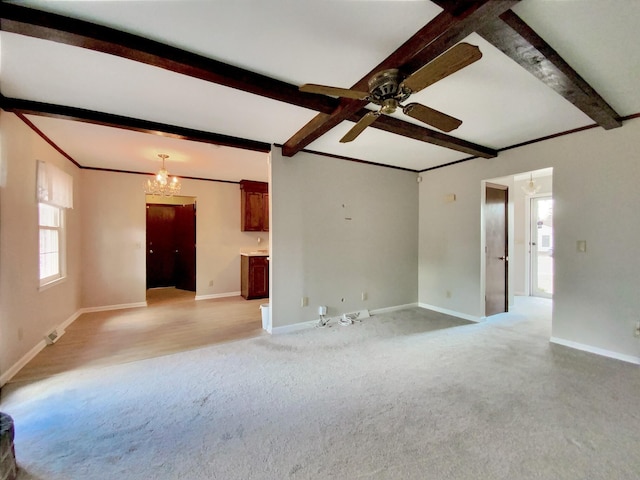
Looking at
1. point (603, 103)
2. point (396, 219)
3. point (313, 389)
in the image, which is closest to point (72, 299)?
point (313, 389)

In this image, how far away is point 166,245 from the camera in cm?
717

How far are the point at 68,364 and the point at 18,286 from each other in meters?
0.88

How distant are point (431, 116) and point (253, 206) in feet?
15.1

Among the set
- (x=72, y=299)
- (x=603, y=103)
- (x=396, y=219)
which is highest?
(x=603, y=103)

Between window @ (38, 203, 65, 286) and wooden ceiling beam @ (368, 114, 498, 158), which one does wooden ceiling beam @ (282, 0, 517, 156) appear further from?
window @ (38, 203, 65, 286)

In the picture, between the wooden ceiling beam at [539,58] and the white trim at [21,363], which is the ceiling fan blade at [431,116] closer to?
the wooden ceiling beam at [539,58]

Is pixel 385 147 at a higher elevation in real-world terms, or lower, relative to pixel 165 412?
higher

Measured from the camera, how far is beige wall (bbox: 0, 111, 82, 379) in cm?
238

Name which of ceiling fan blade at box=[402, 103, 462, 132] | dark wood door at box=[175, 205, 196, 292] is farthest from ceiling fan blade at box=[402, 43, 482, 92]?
dark wood door at box=[175, 205, 196, 292]

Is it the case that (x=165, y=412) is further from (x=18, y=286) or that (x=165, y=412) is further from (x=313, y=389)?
(x=18, y=286)

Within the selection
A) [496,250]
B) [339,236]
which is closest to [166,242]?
[339,236]

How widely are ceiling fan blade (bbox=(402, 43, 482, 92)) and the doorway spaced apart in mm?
6413

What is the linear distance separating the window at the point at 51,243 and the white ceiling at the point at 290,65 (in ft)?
3.11

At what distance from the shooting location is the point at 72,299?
414 cm
